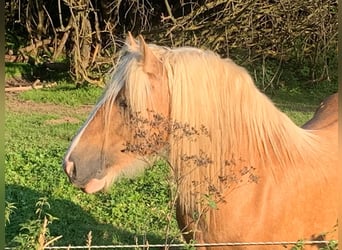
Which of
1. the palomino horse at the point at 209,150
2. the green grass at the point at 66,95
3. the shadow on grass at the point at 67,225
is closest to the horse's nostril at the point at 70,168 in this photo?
the palomino horse at the point at 209,150

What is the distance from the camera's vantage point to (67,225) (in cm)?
485

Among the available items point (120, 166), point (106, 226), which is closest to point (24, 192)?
point (106, 226)

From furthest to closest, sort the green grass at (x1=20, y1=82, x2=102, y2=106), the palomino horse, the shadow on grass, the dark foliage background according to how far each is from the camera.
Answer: the green grass at (x1=20, y1=82, x2=102, y2=106)
the dark foliage background
the shadow on grass
the palomino horse

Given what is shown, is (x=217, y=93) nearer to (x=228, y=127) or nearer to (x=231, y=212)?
(x=228, y=127)

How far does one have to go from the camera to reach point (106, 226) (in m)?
4.86

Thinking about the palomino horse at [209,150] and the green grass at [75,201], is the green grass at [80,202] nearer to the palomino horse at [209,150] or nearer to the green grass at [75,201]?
the green grass at [75,201]

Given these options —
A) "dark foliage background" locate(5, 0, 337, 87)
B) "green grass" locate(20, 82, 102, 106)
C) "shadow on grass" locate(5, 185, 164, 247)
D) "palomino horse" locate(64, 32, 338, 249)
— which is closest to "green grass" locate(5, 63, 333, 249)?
"shadow on grass" locate(5, 185, 164, 247)

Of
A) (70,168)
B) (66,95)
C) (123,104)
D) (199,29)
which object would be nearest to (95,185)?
(70,168)

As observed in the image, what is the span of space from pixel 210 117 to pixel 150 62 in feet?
1.07

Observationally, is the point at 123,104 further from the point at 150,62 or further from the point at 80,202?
the point at 80,202

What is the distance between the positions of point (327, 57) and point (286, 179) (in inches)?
389

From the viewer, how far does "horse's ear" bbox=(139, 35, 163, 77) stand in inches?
103

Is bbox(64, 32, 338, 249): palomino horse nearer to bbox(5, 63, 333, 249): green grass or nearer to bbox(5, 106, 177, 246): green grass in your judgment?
bbox(5, 63, 333, 249): green grass

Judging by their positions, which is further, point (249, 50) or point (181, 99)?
point (249, 50)
